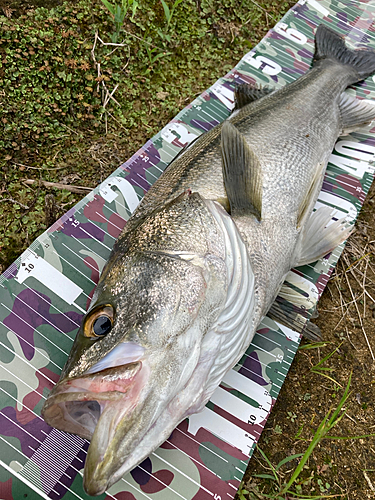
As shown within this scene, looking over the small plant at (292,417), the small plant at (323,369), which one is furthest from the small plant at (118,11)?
the small plant at (292,417)

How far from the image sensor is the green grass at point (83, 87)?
2.84m

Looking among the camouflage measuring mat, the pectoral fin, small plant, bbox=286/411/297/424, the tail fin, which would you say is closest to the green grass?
the camouflage measuring mat

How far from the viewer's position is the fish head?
4.49 feet

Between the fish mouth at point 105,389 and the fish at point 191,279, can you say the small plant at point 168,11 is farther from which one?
the fish mouth at point 105,389

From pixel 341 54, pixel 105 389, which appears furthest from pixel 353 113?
pixel 105 389

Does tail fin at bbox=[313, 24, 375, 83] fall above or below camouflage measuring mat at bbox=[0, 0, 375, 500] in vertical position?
above

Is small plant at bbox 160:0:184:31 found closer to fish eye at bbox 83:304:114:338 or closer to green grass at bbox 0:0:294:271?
green grass at bbox 0:0:294:271

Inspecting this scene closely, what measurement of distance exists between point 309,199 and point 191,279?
52.0 inches

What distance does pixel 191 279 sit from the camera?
5.50 ft

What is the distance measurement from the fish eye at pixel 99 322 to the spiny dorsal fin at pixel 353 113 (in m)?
2.87

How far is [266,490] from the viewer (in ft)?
7.18

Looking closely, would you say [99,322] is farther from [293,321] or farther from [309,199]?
[309,199]

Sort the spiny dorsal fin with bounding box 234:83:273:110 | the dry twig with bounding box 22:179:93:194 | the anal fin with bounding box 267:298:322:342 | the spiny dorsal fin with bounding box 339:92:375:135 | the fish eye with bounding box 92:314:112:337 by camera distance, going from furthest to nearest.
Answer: the spiny dorsal fin with bounding box 339:92:375:135 → the spiny dorsal fin with bounding box 234:83:273:110 → the dry twig with bounding box 22:179:93:194 → the anal fin with bounding box 267:298:322:342 → the fish eye with bounding box 92:314:112:337

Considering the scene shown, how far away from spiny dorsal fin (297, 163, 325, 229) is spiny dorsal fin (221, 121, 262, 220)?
1.42 ft
